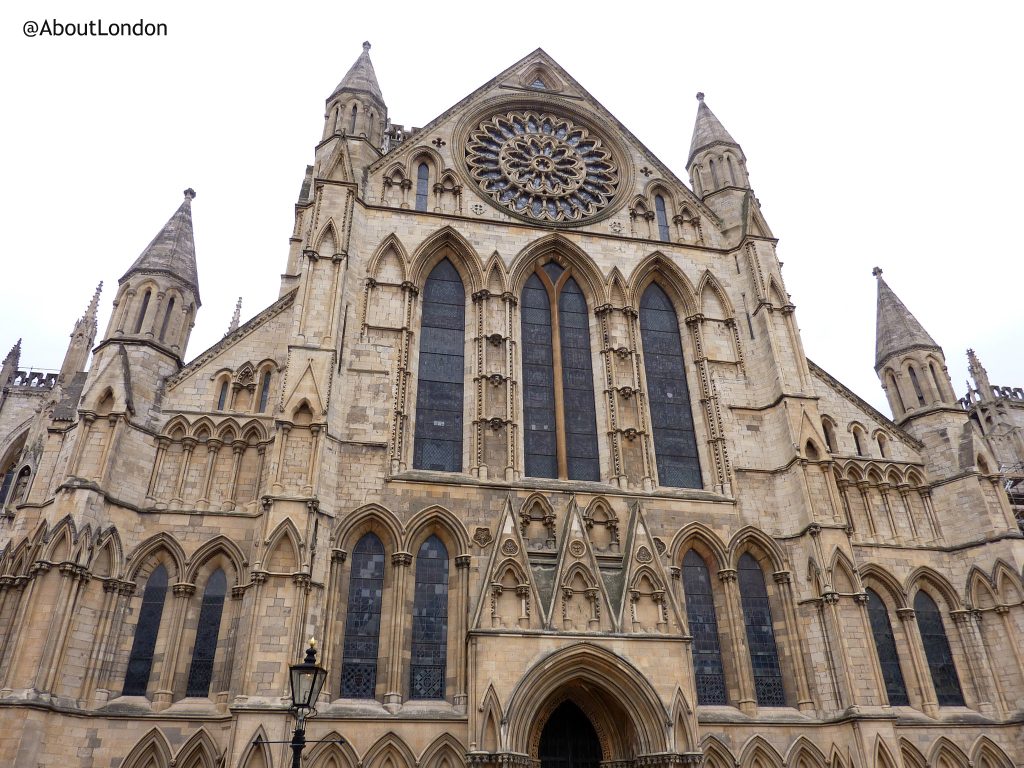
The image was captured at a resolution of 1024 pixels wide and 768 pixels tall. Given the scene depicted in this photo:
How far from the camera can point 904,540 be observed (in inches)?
698

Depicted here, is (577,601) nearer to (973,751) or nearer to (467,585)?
(467,585)

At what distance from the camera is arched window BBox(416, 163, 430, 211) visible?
66.5 ft

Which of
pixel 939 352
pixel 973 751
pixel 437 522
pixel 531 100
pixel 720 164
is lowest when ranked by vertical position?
pixel 973 751

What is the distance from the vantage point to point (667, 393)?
19.0 meters

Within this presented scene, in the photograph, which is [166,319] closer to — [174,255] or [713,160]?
[174,255]

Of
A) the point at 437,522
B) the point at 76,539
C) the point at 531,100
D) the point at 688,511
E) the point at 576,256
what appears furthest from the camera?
the point at 531,100

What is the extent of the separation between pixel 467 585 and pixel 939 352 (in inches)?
596

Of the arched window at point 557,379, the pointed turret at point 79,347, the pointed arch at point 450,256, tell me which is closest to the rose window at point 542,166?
the pointed arch at point 450,256

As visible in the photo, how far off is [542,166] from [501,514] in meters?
11.3

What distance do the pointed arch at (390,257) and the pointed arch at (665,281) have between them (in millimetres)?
6120

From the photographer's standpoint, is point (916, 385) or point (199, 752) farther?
point (916, 385)

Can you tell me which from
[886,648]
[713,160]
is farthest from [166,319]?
[886,648]

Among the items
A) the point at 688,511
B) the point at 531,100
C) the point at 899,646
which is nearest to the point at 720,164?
the point at 531,100

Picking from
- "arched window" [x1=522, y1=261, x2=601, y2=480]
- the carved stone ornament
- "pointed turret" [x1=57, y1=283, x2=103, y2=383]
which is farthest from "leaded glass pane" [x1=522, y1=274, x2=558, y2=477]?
"pointed turret" [x1=57, y1=283, x2=103, y2=383]
